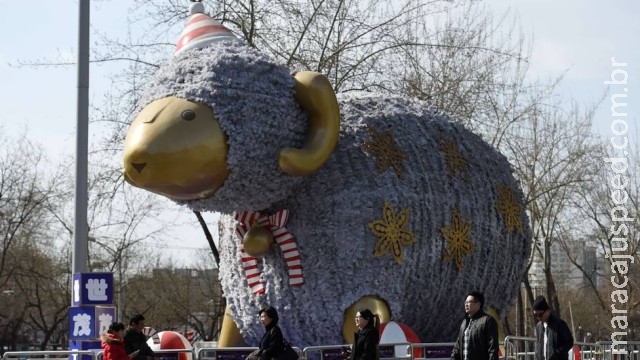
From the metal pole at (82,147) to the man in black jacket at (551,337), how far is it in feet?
16.7

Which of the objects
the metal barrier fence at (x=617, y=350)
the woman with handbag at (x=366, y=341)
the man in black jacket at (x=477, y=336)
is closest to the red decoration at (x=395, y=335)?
the woman with handbag at (x=366, y=341)

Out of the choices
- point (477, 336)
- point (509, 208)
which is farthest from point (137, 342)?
point (509, 208)

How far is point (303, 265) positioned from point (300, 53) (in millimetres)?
7602

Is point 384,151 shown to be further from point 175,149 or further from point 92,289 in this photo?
point 92,289

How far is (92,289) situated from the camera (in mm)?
10875

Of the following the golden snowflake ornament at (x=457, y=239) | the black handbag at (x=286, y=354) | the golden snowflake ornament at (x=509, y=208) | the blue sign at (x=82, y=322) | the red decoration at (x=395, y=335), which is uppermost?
the golden snowflake ornament at (x=509, y=208)

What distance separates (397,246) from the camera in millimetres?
10203

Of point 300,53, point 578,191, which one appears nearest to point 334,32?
point 300,53

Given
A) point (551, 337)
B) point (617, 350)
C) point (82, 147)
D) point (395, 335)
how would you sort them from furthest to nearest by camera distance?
point (617, 350), point (82, 147), point (395, 335), point (551, 337)

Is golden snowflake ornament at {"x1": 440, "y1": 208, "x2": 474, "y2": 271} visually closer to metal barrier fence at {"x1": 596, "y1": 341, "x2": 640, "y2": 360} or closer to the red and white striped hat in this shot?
metal barrier fence at {"x1": 596, "y1": 341, "x2": 640, "y2": 360}

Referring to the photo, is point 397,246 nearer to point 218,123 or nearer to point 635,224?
point 218,123

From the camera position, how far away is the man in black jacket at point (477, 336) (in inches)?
287

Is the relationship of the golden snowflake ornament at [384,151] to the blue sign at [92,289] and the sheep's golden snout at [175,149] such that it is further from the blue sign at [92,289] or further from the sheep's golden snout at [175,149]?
the blue sign at [92,289]

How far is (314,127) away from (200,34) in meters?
1.46
